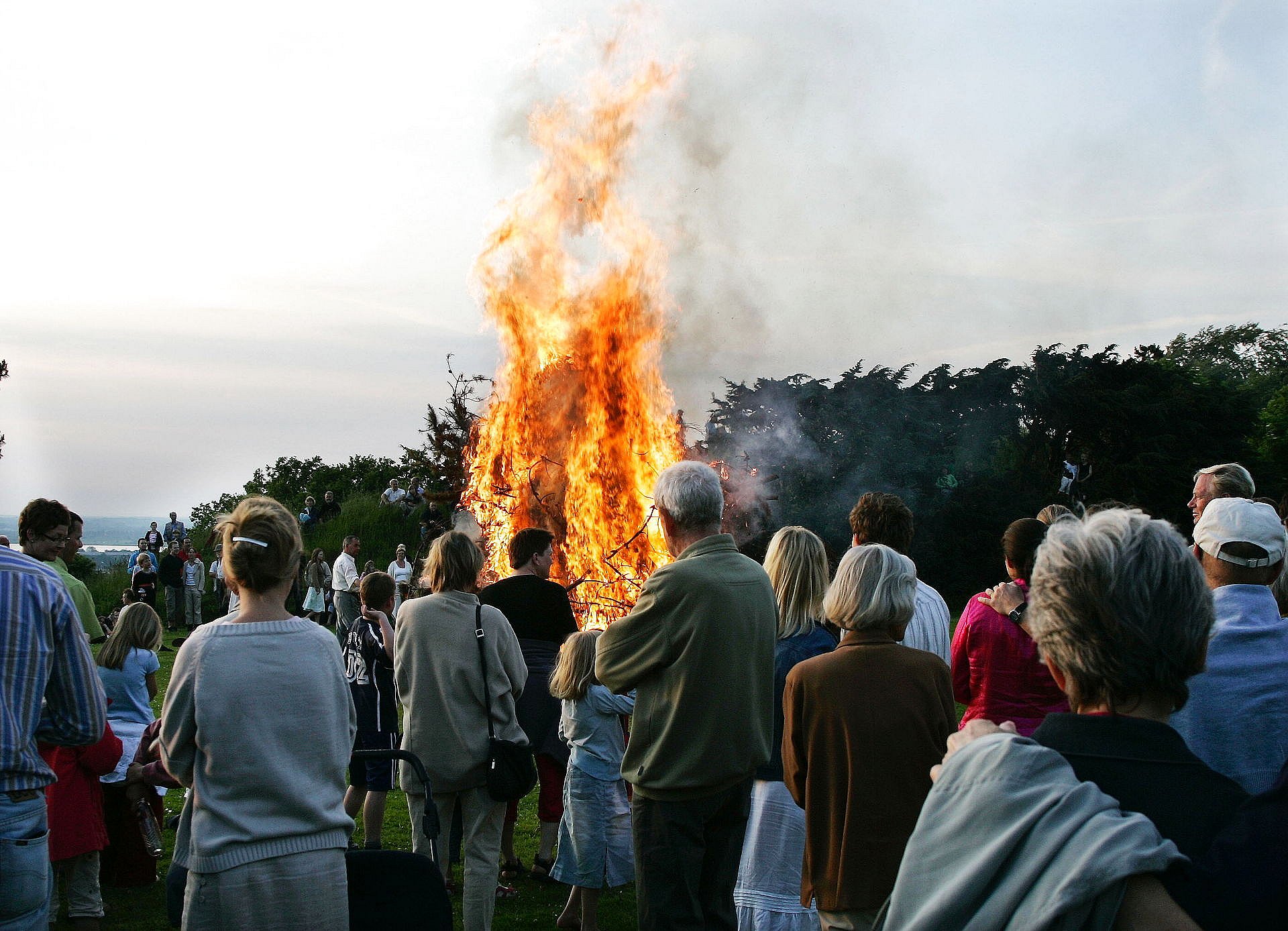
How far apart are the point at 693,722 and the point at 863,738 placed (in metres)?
0.72

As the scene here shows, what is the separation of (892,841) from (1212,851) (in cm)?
203

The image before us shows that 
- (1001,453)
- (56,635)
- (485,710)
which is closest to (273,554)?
(56,635)

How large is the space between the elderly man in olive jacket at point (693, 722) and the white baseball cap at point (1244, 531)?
65.9 inches

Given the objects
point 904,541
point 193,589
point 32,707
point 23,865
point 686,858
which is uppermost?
point 904,541

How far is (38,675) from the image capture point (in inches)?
132

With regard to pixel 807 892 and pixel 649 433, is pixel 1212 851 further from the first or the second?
pixel 649 433

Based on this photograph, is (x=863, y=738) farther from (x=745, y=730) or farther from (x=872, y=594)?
(x=745, y=730)

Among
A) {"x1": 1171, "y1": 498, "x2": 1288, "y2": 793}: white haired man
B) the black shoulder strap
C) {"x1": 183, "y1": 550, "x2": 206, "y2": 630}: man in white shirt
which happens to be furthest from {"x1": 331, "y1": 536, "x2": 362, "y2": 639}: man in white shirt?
{"x1": 1171, "y1": 498, "x2": 1288, "y2": 793}: white haired man

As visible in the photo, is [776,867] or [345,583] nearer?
[776,867]

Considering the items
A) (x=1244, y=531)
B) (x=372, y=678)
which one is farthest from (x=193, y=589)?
(x=1244, y=531)

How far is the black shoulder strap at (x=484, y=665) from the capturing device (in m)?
5.13

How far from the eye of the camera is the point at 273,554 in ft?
10.8

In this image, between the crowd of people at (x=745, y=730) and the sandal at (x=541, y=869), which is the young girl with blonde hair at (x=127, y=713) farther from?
the sandal at (x=541, y=869)

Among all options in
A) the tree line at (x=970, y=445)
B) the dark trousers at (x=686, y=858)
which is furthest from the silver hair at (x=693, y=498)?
the tree line at (x=970, y=445)
